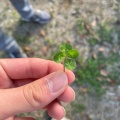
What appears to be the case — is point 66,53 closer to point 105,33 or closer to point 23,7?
point 23,7

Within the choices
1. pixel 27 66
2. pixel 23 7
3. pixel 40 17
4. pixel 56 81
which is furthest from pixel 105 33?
pixel 56 81

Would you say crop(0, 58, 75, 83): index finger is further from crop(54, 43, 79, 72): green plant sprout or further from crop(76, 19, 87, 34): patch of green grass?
crop(76, 19, 87, 34): patch of green grass

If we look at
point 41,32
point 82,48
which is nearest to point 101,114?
A: point 82,48

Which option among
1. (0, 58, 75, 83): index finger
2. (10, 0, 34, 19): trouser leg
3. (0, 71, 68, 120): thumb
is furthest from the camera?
(10, 0, 34, 19): trouser leg

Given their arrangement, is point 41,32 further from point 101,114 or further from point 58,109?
point 58,109

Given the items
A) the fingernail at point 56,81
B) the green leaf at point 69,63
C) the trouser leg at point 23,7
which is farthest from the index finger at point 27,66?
the trouser leg at point 23,7

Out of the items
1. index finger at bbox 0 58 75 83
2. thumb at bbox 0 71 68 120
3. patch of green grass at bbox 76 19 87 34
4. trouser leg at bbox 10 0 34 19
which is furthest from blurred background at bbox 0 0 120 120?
thumb at bbox 0 71 68 120

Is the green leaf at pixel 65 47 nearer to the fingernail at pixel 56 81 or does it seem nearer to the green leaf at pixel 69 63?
the green leaf at pixel 69 63
